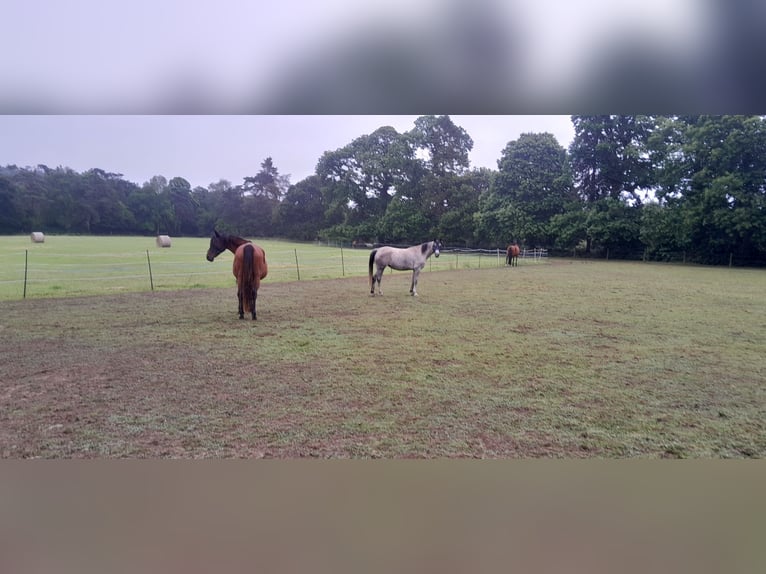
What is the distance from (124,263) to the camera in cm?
429

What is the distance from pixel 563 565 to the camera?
3.64 feet

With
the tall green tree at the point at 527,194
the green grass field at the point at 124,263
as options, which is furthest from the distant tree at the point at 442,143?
the green grass field at the point at 124,263

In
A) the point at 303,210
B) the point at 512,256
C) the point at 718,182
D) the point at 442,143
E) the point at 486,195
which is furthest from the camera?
the point at 512,256

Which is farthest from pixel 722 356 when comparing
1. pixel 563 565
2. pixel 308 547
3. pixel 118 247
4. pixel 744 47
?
pixel 118 247

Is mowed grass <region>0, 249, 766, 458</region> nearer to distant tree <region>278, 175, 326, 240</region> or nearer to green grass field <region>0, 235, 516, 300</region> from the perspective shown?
green grass field <region>0, 235, 516, 300</region>

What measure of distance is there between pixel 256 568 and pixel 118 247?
3.80 meters

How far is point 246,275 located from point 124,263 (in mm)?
1728

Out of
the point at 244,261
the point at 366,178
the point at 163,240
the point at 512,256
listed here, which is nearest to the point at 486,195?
the point at 366,178

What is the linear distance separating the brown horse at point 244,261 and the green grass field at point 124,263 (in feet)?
0.37

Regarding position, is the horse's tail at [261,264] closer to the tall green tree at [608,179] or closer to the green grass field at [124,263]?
the green grass field at [124,263]

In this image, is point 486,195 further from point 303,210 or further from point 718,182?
point 718,182

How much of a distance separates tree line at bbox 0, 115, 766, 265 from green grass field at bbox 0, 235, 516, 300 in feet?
0.61

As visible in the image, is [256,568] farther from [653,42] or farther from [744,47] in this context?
[744,47]

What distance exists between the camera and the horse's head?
368cm
